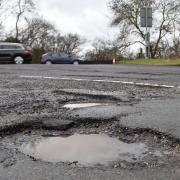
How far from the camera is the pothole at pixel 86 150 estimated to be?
3498 mm

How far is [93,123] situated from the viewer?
15.9 feet

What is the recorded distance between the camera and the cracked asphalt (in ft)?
10.5

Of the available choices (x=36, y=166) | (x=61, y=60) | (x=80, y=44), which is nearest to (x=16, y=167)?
(x=36, y=166)

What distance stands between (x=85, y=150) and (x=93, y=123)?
1.07 m

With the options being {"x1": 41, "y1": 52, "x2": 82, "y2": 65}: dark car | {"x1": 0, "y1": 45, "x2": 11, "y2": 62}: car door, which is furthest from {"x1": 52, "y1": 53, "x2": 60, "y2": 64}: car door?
{"x1": 0, "y1": 45, "x2": 11, "y2": 62}: car door

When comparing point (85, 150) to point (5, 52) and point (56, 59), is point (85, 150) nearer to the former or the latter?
point (5, 52)

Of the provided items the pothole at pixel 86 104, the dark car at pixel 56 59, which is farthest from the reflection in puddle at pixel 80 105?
the dark car at pixel 56 59

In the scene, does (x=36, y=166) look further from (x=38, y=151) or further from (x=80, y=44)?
(x=80, y=44)

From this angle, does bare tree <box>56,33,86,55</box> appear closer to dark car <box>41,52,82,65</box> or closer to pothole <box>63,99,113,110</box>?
dark car <box>41,52,82,65</box>

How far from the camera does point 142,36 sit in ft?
147

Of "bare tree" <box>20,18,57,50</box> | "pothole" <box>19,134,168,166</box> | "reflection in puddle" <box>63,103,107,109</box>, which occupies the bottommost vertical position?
"pothole" <box>19,134,168,166</box>

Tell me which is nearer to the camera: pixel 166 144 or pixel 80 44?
pixel 166 144

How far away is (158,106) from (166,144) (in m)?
2.01

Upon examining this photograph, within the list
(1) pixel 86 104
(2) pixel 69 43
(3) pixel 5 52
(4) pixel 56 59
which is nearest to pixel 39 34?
(2) pixel 69 43
